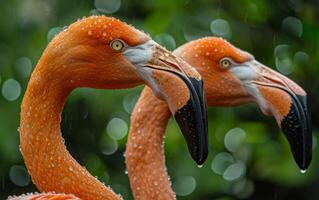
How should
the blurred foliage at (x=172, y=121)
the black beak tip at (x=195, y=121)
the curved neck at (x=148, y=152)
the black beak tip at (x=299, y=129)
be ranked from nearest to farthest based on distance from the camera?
the black beak tip at (x=195, y=121) → the black beak tip at (x=299, y=129) → the curved neck at (x=148, y=152) → the blurred foliage at (x=172, y=121)

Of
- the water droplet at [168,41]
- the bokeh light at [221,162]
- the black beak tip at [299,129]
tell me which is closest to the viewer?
the black beak tip at [299,129]

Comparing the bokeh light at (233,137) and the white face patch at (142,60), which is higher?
the white face patch at (142,60)

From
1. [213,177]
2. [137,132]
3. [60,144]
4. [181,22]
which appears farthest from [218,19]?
[60,144]

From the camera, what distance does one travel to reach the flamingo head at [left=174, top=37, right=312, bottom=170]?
384 centimetres

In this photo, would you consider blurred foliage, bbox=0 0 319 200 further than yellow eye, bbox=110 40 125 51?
Yes

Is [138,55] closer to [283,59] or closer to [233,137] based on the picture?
[233,137]

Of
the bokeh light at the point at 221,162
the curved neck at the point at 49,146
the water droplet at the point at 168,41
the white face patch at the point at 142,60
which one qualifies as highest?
the white face patch at the point at 142,60

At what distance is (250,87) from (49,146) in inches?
38.2

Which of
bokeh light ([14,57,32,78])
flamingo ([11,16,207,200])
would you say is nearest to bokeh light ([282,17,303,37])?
bokeh light ([14,57,32,78])

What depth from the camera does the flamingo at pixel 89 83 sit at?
3.27m

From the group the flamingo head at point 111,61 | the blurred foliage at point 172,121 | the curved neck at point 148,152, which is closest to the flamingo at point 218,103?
the curved neck at point 148,152

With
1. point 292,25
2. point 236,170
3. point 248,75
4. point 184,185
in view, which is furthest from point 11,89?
point 248,75

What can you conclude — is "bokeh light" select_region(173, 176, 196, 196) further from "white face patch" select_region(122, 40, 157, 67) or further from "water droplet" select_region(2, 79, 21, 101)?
"white face patch" select_region(122, 40, 157, 67)

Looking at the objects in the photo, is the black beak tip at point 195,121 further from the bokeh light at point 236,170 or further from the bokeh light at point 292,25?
the bokeh light at point 292,25
